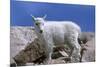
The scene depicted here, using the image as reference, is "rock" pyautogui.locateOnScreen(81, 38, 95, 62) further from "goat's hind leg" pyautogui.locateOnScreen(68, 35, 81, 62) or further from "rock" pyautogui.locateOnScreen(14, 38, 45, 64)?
"rock" pyautogui.locateOnScreen(14, 38, 45, 64)

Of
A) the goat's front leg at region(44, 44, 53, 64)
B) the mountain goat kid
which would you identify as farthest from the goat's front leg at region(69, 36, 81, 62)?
the goat's front leg at region(44, 44, 53, 64)

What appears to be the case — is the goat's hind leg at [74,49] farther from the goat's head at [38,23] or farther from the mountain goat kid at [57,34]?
the goat's head at [38,23]

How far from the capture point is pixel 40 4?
7.33 ft

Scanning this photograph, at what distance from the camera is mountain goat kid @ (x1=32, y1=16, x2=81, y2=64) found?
2.22 metres

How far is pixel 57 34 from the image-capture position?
229 centimetres

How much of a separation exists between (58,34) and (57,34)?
12mm

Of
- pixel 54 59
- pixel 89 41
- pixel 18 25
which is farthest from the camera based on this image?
pixel 89 41

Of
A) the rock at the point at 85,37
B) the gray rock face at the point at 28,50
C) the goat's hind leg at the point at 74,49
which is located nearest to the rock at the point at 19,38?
the gray rock face at the point at 28,50

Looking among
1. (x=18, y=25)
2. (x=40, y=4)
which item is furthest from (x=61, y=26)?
(x=18, y=25)

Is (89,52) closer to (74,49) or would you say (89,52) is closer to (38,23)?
(74,49)

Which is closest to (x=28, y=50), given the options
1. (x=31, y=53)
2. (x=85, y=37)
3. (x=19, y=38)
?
(x=31, y=53)

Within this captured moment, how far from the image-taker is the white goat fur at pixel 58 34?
2236mm
